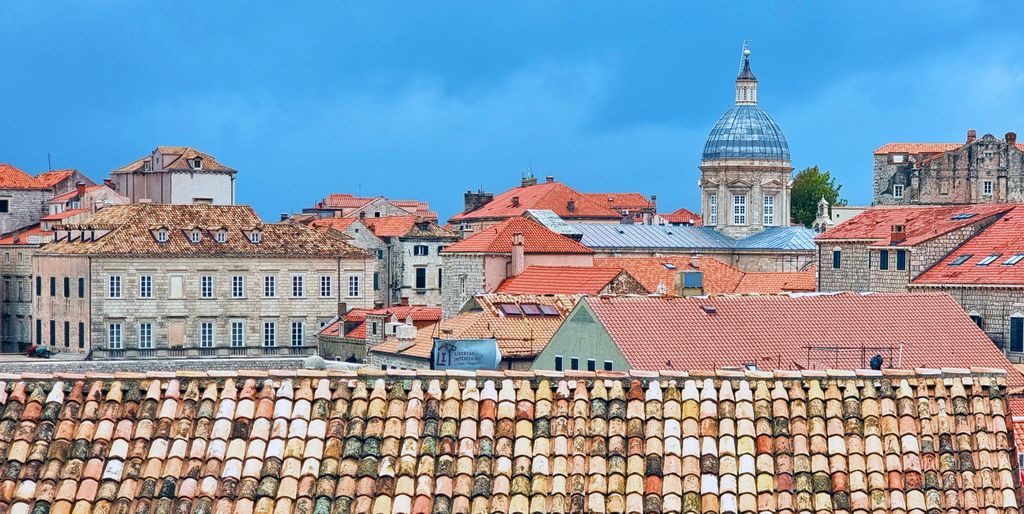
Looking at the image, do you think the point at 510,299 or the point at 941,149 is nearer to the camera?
the point at 510,299

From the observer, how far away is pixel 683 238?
113 m

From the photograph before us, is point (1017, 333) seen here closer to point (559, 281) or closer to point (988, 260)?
point (988, 260)

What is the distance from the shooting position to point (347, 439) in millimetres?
17984

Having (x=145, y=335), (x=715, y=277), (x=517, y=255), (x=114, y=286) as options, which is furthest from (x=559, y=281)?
(x=114, y=286)

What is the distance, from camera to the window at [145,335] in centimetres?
8562

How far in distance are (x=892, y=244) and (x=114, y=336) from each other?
3364 cm

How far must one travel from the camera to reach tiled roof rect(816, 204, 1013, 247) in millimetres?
64875

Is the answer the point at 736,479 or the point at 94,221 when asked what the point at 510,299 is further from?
the point at 736,479

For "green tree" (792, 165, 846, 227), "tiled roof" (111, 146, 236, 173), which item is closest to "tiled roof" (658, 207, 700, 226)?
"green tree" (792, 165, 846, 227)

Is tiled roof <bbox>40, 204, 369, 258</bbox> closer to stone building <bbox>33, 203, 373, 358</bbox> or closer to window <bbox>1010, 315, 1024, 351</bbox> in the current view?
stone building <bbox>33, 203, 373, 358</bbox>

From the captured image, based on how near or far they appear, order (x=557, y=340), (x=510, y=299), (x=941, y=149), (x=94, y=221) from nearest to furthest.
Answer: (x=557, y=340), (x=510, y=299), (x=94, y=221), (x=941, y=149)

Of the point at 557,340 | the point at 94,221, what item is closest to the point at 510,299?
the point at 557,340

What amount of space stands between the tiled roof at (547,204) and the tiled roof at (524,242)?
43.2 meters

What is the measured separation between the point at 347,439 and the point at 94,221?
7425 centimetres
